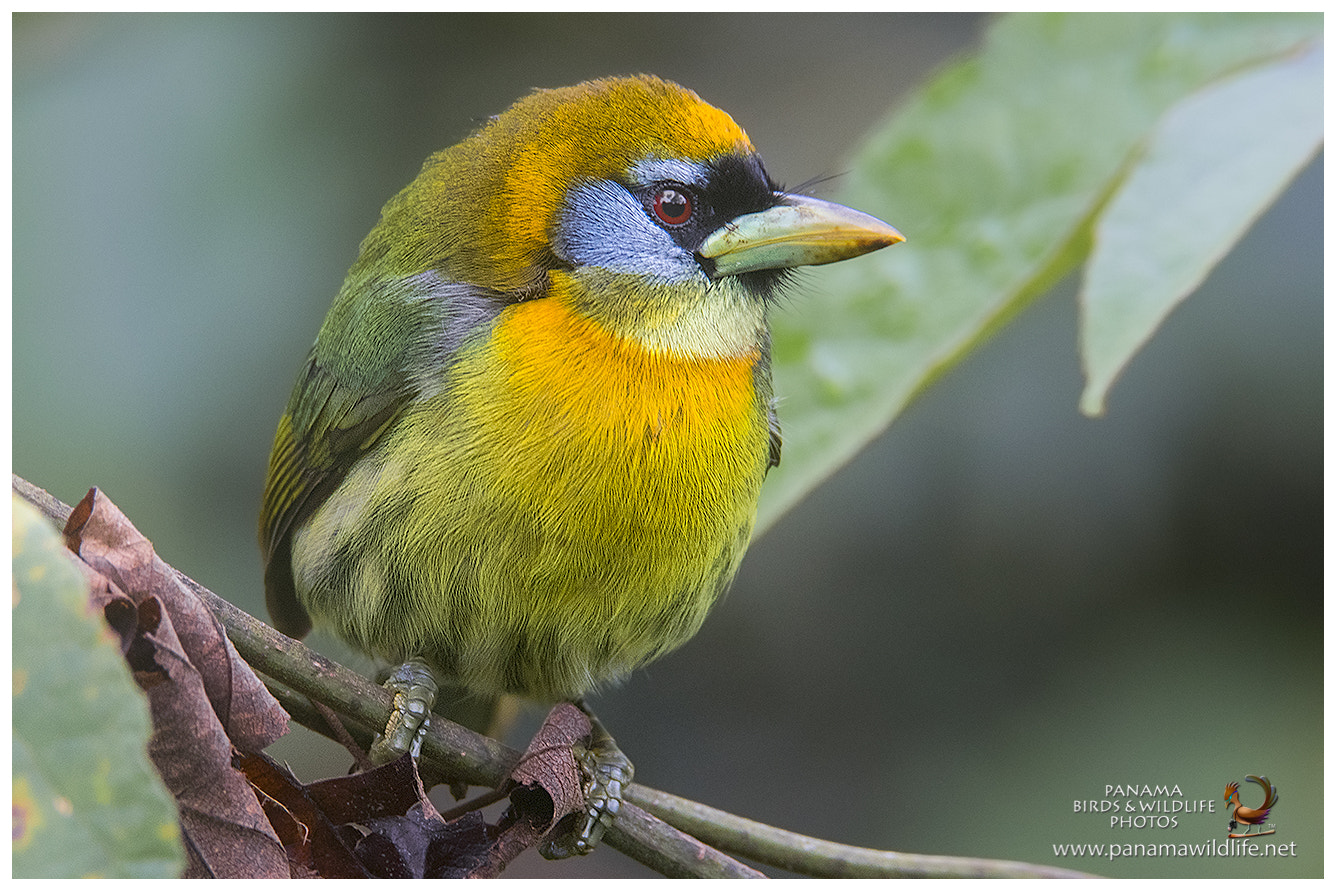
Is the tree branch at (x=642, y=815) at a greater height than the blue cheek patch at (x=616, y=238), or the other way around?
the blue cheek patch at (x=616, y=238)

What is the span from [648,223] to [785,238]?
0.22 metres

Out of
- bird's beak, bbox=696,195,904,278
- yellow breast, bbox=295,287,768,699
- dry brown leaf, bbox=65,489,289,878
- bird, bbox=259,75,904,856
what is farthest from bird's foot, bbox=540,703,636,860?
bird's beak, bbox=696,195,904,278

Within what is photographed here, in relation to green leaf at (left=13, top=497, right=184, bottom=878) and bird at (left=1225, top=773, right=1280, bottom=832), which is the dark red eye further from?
bird at (left=1225, top=773, right=1280, bottom=832)

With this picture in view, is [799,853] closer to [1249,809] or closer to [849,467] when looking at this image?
[1249,809]

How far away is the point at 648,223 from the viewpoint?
198 cm

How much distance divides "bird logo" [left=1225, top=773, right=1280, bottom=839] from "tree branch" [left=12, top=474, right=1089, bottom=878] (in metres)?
0.40

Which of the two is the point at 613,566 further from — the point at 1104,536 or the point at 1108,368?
the point at 1104,536

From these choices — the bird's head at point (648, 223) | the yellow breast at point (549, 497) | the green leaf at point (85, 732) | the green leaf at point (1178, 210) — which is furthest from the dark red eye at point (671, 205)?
the green leaf at point (85, 732)

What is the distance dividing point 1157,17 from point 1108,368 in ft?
2.45

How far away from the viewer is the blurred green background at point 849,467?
2.28 metres

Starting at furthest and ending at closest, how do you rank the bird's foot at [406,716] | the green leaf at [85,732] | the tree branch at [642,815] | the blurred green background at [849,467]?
1. the blurred green background at [849,467]
2. the bird's foot at [406,716]
3. the tree branch at [642,815]
4. the green leaf at [85,732]

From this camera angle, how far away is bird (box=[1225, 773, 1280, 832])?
85.7 inches

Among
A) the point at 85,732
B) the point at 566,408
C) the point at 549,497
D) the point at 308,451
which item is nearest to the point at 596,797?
the point at 549,497

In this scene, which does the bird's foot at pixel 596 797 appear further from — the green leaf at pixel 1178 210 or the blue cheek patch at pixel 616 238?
the green leaf at pixel 1178 210
